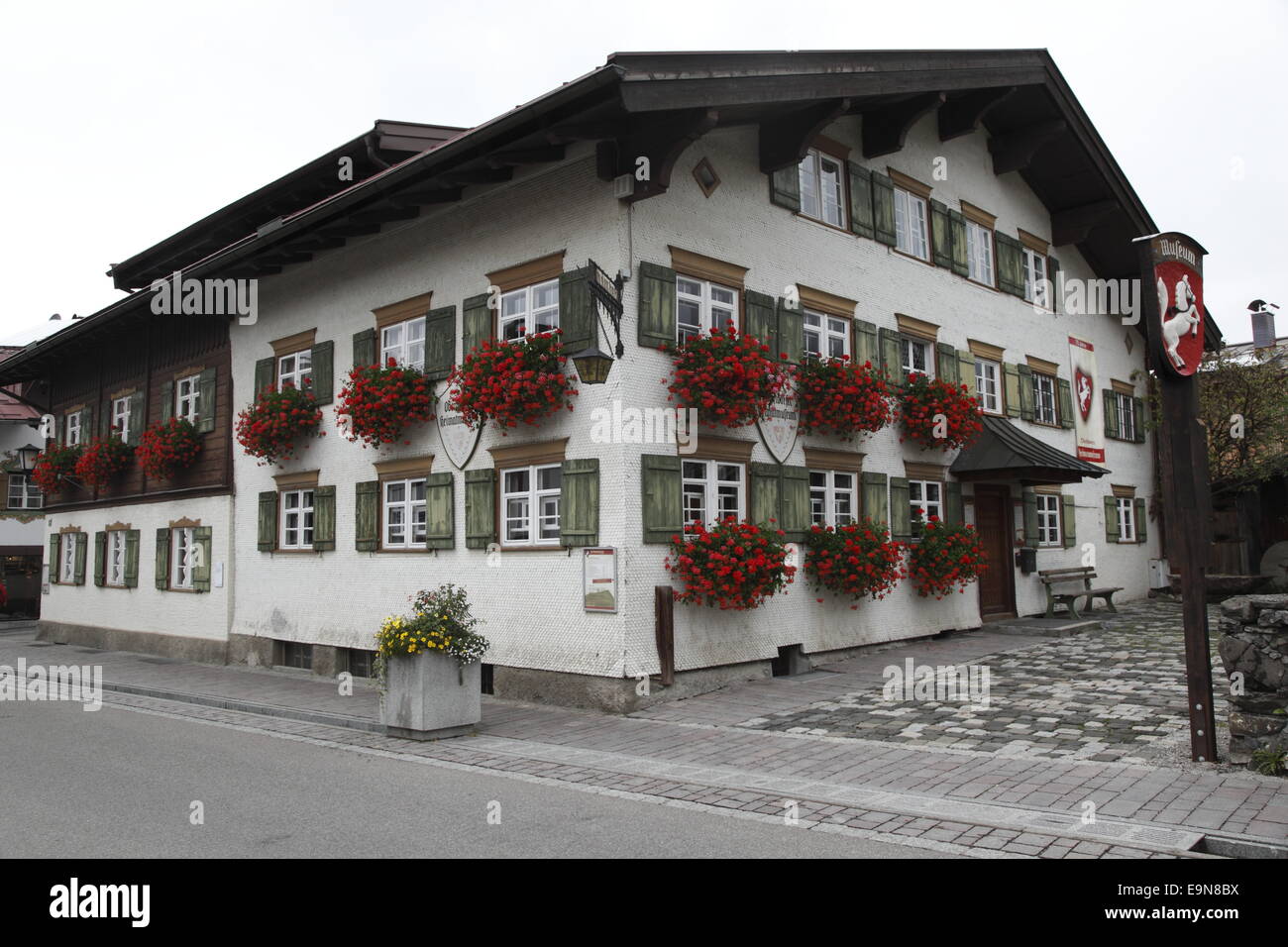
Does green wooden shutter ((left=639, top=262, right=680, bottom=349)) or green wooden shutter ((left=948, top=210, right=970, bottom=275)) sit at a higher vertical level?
green wooden shutter ((left=948, top=210, right=970, bottom=275))

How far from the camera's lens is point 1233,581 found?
22703mm

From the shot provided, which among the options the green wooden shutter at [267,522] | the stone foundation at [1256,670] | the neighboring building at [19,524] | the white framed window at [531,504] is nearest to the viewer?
the stone foundation at [1256,670]

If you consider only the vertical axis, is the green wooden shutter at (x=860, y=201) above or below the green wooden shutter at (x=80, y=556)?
above

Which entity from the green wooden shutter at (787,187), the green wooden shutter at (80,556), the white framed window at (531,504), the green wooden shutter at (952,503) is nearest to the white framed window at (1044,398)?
the green wooden shutter at (952,503)

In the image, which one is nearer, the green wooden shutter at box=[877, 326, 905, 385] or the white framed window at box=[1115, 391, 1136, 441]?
the green wooden shutter at box=[877, 326, 905, 385]

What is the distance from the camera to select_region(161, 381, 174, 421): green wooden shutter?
19.9 m

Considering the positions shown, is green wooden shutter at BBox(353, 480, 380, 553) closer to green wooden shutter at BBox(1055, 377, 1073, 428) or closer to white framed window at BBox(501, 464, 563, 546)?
white framed window at BBox(501, 464, 563, 546)

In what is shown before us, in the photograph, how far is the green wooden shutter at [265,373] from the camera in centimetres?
1711

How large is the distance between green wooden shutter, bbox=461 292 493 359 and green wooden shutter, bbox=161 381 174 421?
9592mm

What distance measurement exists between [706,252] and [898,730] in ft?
20.0

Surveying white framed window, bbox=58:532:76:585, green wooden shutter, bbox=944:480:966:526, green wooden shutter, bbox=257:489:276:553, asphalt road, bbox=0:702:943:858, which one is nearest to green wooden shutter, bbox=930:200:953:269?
green wooden shutter, bbox=944:480:966:526

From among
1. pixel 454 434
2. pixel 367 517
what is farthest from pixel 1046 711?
pixel 367 517

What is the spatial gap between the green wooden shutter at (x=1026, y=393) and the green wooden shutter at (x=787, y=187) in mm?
7405

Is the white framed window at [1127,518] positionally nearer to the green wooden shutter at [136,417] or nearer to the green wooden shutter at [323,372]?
the green wooden shutter at [323,372]
